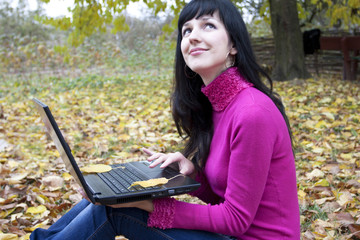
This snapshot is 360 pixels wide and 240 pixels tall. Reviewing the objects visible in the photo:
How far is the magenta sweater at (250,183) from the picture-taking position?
1.26 metres

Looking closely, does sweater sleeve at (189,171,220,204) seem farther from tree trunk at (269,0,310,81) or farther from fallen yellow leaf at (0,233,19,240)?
tree trunk at (269,0,310,81)

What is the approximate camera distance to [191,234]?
52.5 inches

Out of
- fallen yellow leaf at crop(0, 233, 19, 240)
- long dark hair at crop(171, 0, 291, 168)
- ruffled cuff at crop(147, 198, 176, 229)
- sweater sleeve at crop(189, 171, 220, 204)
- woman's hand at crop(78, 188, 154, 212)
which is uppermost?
long dark hair at crop(171, 0, 291, 168)

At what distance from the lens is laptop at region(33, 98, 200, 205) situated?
1.24 meters

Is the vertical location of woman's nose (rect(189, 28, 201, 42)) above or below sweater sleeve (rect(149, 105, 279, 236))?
above

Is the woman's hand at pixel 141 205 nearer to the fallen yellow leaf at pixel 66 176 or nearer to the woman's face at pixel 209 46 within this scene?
the woman's face at pixel 209 46

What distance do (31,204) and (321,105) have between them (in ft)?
12.3

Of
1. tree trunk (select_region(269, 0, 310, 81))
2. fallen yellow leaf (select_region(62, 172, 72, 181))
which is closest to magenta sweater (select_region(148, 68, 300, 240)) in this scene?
fallen yellow leaf (select_region(62, 172, 72, 181))

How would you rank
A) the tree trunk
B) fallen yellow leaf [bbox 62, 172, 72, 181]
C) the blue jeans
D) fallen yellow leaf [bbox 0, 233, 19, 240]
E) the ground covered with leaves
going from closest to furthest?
the blue jeans, fallen yellow leaf [bbox 0, 233, 19, 240], the ground covered with leaves, fallen yellow leaf [bbox 62, 172, 72, 181], the tree trunk

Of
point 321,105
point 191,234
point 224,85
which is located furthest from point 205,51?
point 321,105

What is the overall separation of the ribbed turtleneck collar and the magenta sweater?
3 centimetres

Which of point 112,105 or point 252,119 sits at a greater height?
point 252,119

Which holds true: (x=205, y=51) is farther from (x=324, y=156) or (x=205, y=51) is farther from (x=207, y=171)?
(x=324, y=156)

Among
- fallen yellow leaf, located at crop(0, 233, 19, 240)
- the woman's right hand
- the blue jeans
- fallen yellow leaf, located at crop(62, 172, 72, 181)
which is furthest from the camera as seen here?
fallen yellow leaf, located at crop(62, 172, 72, 181)
